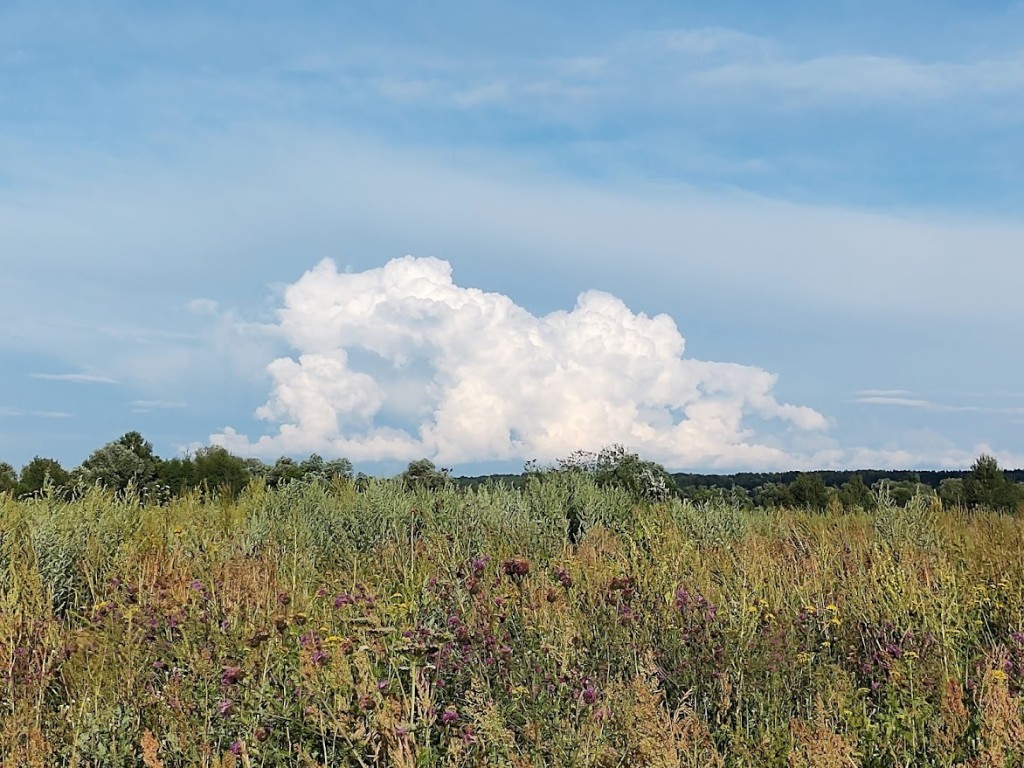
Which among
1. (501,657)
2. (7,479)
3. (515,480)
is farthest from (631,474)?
(7,479)

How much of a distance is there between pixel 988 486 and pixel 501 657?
41.5 ft

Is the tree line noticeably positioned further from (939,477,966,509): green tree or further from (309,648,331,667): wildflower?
(309,648,331,667): wildflower

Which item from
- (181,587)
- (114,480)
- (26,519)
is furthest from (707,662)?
(114,480)

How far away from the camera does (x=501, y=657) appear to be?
461 cm

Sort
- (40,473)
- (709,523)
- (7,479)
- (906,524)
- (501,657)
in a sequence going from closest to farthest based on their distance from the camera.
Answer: (501,657), (906,524), (709,523), (40,473), (7,479)

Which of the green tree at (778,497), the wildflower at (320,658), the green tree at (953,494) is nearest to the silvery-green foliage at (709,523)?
the green tree at (778,497)

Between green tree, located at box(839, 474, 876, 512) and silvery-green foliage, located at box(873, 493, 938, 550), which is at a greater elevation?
green tree, located at box(839, 474, 876, 512)

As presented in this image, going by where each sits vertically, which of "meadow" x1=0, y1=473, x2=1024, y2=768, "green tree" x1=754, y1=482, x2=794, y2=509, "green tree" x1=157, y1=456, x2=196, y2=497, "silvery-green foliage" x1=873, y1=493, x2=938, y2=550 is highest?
"green tree" x1=157, y1=456, x2=196, y2=497

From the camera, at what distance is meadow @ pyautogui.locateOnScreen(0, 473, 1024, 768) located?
147 inches

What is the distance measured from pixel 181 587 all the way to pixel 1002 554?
6.40 m

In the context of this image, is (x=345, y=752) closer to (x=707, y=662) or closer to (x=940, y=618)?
(x=707, y=662)

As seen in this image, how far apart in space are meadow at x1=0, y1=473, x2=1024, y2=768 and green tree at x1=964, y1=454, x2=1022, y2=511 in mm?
6937

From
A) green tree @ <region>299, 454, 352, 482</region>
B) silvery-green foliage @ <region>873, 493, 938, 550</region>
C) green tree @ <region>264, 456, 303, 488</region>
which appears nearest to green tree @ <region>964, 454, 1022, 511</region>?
silvery-green foliage @ <region>873, 493, 938, 550</region>

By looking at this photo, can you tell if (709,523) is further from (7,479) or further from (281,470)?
(7,479)
